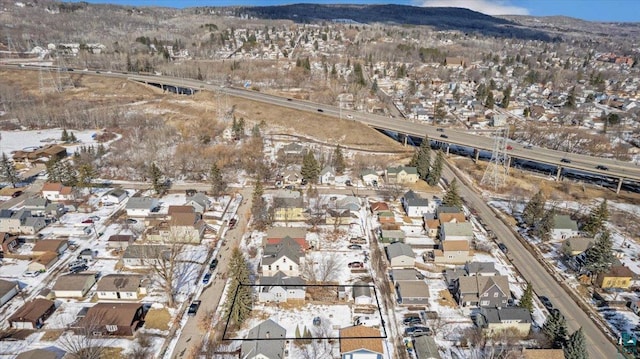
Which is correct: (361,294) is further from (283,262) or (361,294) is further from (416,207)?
(416,207)

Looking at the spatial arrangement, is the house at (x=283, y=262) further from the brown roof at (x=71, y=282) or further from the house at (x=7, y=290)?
the house at (x=7, y=290)

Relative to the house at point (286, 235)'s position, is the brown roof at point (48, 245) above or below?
below

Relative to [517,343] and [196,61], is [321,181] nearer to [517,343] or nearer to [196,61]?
[517,343]

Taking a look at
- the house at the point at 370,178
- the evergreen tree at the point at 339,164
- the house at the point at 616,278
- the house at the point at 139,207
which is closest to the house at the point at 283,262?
the house at the point at 139,207

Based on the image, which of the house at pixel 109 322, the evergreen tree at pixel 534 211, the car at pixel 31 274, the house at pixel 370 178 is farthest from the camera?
the house at pixel 370 178

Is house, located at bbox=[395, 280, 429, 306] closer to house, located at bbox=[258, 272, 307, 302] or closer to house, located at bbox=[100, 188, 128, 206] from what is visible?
house, located at bbox=[258, 272, 307, 302]

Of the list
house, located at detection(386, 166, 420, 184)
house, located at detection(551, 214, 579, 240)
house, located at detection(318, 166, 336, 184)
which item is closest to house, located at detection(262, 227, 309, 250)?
house, located at detection(318, 166, 336, 184)

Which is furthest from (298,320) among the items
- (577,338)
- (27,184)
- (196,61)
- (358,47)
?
(358,47)
